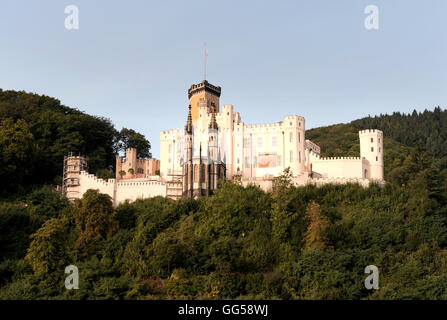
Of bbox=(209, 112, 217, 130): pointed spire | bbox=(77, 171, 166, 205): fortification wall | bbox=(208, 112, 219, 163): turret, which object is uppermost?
bbox=(209, 112, 217, 130): pointed spire

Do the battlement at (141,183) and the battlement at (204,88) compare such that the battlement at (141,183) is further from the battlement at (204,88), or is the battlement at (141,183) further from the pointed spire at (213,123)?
the battlement at (204,88)

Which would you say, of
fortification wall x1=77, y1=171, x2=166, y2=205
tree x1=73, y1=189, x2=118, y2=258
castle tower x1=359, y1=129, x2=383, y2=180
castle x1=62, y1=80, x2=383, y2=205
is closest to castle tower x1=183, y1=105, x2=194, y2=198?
castle x1=62, y1=80, x2=383, y2=205

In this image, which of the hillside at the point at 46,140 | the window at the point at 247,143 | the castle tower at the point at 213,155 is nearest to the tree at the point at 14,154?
the hillside at the point at 46,140

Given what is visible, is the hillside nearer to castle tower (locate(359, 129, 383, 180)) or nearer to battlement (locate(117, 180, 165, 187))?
battlement (locate(117, 180, 165, 187))

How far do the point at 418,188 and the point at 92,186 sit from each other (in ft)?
93.2

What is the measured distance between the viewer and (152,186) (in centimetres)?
6147

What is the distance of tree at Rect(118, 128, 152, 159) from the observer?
8019 cm

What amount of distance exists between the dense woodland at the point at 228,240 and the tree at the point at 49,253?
84mm

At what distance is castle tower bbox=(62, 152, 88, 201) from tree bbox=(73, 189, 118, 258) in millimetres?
8392

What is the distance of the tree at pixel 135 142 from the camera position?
8019 centimetres

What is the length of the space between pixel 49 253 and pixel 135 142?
3297 cm

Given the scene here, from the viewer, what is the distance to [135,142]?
8031 cm

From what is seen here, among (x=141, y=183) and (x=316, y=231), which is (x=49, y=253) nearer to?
(x=141, y=183)
